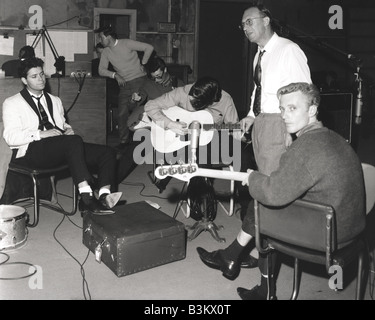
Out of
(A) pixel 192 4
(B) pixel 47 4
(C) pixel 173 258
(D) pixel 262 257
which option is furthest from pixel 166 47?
(D) pixel 262 257

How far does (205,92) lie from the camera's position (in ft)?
13.0

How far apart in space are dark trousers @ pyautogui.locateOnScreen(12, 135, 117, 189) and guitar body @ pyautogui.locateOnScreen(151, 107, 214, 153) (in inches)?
19.6

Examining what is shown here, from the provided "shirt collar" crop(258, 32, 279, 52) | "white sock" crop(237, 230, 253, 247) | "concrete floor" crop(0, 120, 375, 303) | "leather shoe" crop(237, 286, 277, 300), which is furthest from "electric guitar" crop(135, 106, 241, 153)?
"leather shoe" crop(237, 286, 277, 300)

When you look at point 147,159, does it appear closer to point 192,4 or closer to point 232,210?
point 232,210

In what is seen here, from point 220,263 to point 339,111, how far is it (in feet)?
10.5

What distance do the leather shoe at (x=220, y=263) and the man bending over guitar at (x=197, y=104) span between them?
117 cm

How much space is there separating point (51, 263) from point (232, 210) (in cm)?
161

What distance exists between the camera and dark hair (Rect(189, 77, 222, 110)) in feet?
13.0

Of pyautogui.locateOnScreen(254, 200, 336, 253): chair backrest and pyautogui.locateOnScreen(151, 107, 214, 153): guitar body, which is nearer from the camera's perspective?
pyautogui.locateOnScreen(254, 200, 336, 253): chair backrest

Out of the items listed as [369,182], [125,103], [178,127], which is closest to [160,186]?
[178,127]

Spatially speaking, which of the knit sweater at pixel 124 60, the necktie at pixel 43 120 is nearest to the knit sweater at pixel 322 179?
the necktie at pixel 43 120

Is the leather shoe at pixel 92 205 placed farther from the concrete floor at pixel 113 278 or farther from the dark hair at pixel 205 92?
the dark hair at pixel 205 92

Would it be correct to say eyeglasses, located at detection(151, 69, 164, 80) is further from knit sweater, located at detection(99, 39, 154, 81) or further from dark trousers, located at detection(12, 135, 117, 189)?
dark trousers, located at detection(12, 135, 117, 189)

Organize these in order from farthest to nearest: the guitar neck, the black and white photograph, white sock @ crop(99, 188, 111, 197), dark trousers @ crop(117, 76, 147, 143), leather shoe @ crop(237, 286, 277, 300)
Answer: dark trousers @ crop(117, 76, 147, 143) < white sock @ crop(99, 188, 111, 197) < leather shoe @ crop(237, 286, 277, 300) < the guitar neck < the black and white photograph
